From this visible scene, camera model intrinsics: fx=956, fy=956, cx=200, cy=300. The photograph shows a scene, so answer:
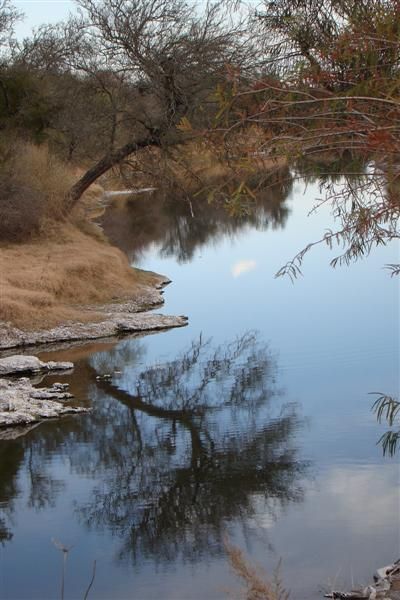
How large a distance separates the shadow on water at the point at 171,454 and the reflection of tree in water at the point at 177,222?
10954 mm

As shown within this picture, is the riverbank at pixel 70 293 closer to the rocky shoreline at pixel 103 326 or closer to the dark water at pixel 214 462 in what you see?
the rocky shoreline at pixel 103 326

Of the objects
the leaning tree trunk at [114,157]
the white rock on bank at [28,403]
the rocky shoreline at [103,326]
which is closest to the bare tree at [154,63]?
the leaning tree trunk at [114,157]

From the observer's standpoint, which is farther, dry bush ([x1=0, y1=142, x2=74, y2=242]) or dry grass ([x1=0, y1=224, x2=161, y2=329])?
dry bush ([x1=0, y1=142, x2=74, y2=242])

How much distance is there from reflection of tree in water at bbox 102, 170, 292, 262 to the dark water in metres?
8.13

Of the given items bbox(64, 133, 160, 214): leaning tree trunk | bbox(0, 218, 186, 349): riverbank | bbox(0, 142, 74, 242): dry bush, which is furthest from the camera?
bbox(64, 133, 160, 214): leaning tree trunk

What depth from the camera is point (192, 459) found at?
32.4 ft

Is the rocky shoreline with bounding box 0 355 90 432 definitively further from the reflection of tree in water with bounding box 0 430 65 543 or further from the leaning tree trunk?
the leaning tree trunk

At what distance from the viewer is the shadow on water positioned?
8.29 m

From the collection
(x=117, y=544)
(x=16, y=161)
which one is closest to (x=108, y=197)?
(x=16, y=161)

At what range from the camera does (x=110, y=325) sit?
633 inches

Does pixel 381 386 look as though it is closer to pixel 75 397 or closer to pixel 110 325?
pixel 75 397

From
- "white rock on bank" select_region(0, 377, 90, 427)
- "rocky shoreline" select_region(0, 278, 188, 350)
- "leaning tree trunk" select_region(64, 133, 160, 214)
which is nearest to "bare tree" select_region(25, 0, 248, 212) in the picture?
"leaning tree trunk" select_region(64, 133, 160, 214)

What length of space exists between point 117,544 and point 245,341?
25.1 ft

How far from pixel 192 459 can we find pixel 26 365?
4152 mm
